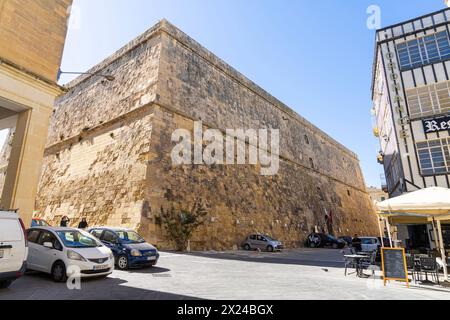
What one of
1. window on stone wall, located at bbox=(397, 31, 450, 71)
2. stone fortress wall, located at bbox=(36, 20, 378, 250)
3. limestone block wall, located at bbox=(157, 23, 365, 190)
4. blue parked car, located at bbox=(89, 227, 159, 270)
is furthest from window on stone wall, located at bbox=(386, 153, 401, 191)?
blue parked car, located at bbox=(89, 227, 159, 270)

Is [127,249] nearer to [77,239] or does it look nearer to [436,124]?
[77,239]

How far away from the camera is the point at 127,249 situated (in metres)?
8.18

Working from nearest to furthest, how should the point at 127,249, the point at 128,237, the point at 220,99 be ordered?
the point at 127,249, the point at 128,237, the point at 220,99

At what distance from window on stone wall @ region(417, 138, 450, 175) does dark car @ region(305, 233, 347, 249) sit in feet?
36.2

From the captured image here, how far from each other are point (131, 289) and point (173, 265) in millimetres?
3577

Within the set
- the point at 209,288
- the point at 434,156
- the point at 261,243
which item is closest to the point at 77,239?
the point at 209,288

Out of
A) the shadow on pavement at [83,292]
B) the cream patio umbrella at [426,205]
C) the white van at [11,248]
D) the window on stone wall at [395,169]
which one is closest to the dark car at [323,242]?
the window on stone wall at [395,169]

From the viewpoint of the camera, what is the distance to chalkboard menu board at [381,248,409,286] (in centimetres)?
695

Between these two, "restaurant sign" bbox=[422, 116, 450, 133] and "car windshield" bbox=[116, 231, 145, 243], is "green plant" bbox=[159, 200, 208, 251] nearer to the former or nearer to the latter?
"car windshield" bbox=[116, 231, 145, 243]

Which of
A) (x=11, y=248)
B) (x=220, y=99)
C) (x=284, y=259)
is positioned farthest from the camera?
(x=220, y=99)

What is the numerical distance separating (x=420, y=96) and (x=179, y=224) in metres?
15.4

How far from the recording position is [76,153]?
67.8 ft

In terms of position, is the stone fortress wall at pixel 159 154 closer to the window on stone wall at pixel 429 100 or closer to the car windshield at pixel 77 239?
the car windshield at pixel 77 239
